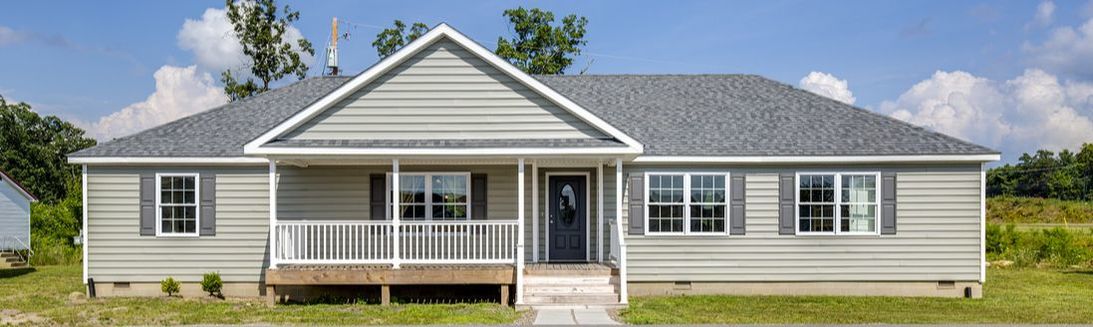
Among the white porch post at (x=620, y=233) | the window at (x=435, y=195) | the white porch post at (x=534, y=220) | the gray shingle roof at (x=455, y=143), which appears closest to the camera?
the white porch post at (x=620, y=233)

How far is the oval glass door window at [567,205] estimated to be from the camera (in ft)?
53.5

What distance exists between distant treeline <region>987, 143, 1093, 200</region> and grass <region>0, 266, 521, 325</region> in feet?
243

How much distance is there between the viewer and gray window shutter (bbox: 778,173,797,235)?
15570 millimetres

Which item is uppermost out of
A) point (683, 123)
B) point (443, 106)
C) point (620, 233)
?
point (443, 106)

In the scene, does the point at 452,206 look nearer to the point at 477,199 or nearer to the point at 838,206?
the point at 477,199

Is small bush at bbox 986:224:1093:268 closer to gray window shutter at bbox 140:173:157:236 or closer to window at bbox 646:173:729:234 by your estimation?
window at bbox 646:173:729:234

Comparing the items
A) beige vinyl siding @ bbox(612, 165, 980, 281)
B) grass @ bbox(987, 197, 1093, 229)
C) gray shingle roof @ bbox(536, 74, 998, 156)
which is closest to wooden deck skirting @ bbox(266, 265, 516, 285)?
beige vinyl siding @ bbox(612, 165, 980, 281)

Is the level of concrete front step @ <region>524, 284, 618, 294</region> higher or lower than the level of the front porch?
lower

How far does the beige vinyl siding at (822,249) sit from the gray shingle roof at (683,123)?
63 cm

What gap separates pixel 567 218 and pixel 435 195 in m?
2.57

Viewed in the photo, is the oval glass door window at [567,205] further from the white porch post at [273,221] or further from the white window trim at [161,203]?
the white window trim at [161,203]

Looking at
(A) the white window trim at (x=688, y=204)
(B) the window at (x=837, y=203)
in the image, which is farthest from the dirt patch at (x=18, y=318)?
(B) the window at (x=837, y=203)

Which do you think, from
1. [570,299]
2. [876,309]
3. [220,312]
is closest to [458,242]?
[570,299]

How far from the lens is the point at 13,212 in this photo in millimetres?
33156
